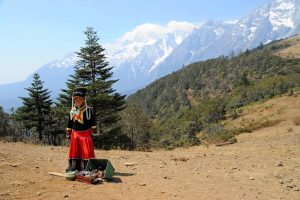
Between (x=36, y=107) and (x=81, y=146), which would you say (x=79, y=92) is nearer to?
(x=81, y=146)

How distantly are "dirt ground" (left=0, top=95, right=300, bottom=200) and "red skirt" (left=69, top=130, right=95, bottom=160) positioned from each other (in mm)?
784

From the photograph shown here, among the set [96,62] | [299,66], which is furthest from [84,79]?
[299,66]

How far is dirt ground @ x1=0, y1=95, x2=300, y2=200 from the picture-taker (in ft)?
29.9

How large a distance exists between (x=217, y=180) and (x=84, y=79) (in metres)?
39.3

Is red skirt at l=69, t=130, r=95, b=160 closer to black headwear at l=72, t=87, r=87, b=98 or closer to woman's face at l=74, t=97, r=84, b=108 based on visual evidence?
woman's face at l=74, t=97, r=84, b=108

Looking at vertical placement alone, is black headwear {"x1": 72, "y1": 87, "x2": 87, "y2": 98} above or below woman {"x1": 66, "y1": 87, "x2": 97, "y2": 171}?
above

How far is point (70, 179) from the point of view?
10.2 m

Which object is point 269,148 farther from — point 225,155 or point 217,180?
point 217,180

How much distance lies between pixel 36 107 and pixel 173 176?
2031 inches

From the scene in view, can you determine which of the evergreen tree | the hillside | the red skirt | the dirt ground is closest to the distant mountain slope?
the hillside

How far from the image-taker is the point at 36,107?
5950cm

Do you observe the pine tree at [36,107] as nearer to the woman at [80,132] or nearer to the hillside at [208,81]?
the hillside at [208,81]

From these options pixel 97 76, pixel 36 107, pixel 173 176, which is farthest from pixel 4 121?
pixel 173 176

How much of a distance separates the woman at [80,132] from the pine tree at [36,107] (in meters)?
48.3
